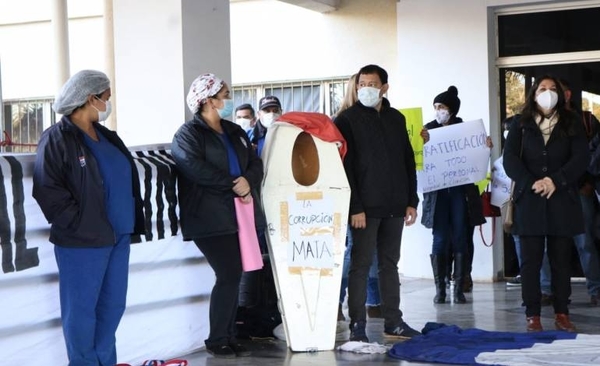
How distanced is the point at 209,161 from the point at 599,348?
2.74 meters

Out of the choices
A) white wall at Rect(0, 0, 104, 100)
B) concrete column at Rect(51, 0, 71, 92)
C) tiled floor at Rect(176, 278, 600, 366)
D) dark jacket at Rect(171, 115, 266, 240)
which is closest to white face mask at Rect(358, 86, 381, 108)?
dark jacket at Rect(171, 115, 266, 240)

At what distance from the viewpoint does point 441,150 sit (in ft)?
33.8

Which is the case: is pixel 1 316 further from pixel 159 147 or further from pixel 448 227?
pixel 448 227

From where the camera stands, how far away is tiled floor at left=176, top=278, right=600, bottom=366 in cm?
700

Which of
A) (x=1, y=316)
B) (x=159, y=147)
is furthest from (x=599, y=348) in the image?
(x=1, y=316)

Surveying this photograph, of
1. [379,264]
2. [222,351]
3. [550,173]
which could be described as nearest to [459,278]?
[550,173]

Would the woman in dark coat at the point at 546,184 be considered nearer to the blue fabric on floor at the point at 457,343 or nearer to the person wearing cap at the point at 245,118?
the blue fabric on floor at the point at 457,343

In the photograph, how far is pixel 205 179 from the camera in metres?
6.91

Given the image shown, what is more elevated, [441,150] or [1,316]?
[441,150]

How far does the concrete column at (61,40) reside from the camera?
14286mm

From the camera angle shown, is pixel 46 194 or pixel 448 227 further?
pixel 448 227

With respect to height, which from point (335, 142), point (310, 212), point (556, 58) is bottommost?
point (310, 212)

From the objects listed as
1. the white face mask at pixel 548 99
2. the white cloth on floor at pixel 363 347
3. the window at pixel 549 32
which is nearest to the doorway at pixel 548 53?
the window at pixel 549 32

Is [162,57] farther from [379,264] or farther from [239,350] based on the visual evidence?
[239,350]
